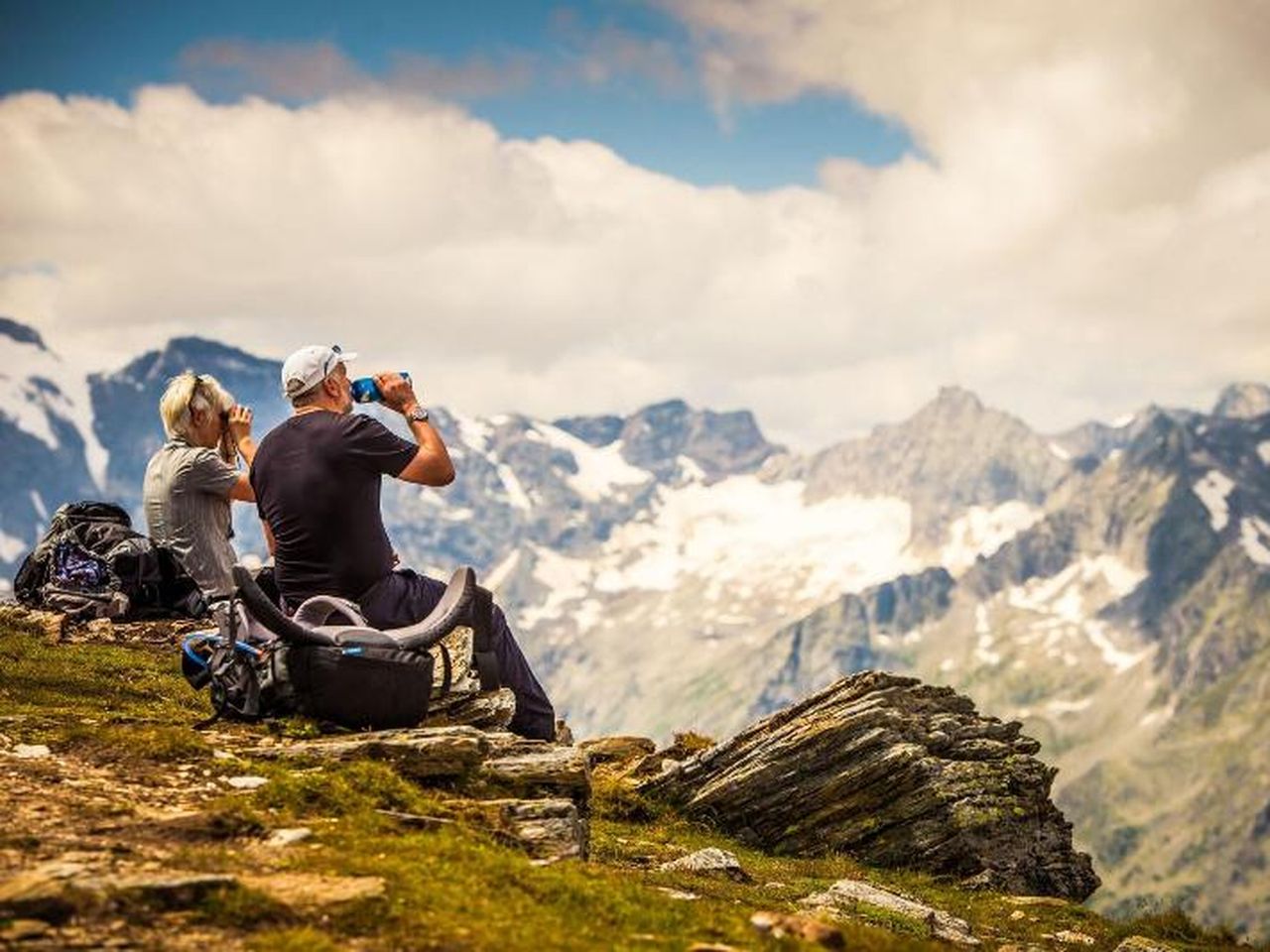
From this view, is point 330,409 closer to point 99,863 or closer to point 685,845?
point 99,863

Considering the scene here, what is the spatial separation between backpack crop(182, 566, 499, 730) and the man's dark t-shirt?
759 mm

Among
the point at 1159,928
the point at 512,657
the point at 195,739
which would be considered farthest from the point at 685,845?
the point at 195,739

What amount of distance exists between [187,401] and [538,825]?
1143 centimetres

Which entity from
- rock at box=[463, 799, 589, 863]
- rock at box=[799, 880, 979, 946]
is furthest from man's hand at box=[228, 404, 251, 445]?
rock at box=[799, 880, 979, 946]

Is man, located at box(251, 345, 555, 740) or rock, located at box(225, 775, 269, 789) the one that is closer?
rock, located at box(225, 775, 269, 789)

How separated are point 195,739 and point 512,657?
529cm

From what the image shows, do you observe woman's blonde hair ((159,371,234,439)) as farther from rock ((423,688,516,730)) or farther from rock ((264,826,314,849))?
rock ((264,826,314,849))

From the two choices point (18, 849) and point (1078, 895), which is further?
point (1078, 895)

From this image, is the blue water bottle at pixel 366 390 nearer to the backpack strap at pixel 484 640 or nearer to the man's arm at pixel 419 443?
the man's arm at pixel 419 443

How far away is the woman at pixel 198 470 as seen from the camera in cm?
2222

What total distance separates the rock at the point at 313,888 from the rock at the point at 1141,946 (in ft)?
46.0

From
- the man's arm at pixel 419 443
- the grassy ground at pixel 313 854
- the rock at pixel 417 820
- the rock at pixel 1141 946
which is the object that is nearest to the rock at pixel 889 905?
the grassy ground at pixel 313 854

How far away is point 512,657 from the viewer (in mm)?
19172

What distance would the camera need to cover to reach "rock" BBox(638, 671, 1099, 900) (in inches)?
1076
